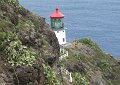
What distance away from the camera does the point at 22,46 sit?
17297 millimetres

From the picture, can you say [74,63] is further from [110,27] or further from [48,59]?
[110,27]

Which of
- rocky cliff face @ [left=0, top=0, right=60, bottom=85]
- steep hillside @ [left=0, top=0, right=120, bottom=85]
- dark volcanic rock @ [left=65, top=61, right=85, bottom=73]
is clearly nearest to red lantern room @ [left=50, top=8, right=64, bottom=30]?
dark volcanic rock @ [left=65, top=61, right=85, bottom=73]

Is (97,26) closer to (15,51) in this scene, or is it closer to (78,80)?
(78,80)

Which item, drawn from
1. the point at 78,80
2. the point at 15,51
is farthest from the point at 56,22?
the point at 15,51

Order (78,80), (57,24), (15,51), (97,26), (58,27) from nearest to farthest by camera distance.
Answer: (15,51) < (78,80) < (58,27) < (57,24) < (97,26)

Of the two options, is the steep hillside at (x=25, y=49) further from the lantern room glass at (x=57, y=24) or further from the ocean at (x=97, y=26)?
the ocean at (x=97, y=26)

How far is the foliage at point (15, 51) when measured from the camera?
16.2 meters

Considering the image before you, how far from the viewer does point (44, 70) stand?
17484 mm

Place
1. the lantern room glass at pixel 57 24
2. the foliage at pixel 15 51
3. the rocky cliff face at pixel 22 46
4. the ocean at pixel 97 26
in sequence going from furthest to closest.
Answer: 1. the ocean at pixel 97 26
2. the lantern room glass at pixel 57 24
3. the foliage at pixel 15 51
4. the rocky cliff face at pixel 22 46

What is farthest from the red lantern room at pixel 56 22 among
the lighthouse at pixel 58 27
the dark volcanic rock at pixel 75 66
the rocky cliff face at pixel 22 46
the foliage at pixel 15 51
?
the foliage at pixel 15 51

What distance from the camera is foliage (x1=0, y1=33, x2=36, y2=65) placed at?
1619cm

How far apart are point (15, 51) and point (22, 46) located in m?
A: 0.88

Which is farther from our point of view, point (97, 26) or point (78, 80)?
point (97, 26)

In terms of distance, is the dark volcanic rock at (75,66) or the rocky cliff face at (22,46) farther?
the dark volcanic rock at (75,66)
